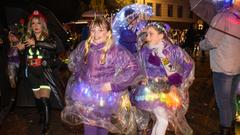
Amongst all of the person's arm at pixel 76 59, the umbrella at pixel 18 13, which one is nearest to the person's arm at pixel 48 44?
the person's arm at pixel 76 59

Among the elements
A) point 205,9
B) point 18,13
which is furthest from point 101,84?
point 18,13

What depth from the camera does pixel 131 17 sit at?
741 centimetres

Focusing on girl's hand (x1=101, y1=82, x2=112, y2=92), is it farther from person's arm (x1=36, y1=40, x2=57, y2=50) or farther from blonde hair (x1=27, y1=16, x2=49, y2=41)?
blonde hair (x1=27, y1=16, x2=49, y2=41)

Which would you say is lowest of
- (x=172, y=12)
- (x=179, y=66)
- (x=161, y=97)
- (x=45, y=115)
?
(x=172, y=12)

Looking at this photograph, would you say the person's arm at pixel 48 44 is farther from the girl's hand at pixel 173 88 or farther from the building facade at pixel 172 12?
the building facade at pixel 172 12

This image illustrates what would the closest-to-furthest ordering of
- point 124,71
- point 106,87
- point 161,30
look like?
point 106,87 → point 124,71 → point 161,30

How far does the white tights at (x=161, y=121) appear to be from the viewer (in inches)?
204

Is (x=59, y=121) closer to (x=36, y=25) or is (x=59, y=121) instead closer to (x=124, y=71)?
(x=36, y=25)

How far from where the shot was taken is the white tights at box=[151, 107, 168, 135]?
5178 millimetres

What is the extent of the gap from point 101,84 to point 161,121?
923mm

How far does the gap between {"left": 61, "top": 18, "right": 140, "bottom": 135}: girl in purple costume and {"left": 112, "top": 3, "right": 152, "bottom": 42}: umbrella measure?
2.09 meters

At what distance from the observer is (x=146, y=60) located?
206 inches

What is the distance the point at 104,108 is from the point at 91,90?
247 mm

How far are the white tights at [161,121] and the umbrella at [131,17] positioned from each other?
2.13 meters
